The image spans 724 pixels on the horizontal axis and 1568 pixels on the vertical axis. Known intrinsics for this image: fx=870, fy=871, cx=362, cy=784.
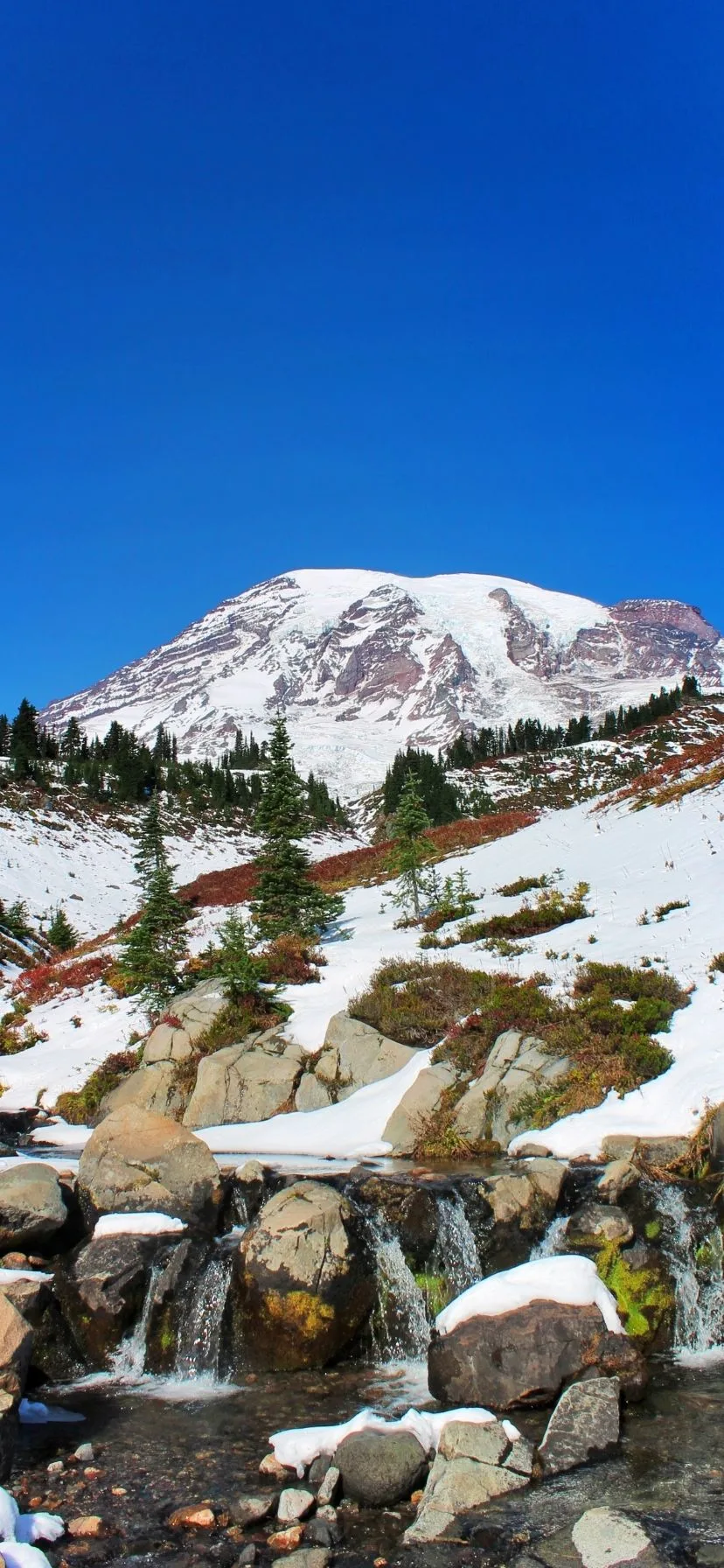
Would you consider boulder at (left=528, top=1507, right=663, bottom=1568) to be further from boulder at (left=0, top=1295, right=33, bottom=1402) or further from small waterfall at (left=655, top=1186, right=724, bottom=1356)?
boulder at (left=0, top=1295, right=33, bottom=1402)

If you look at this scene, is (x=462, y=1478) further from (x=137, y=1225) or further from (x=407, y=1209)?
(x=137, y=1225)

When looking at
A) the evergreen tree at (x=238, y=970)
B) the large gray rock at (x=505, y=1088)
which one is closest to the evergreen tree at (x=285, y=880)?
the evergreen tree at (x=238, y=970)

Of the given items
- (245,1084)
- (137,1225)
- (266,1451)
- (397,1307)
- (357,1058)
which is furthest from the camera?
(245,1084)

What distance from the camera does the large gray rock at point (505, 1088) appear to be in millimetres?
13938

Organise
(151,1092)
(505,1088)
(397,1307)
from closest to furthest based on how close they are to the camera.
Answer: (397,1307), (505,1088), (151,1092)

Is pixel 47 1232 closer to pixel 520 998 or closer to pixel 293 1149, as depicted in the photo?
pixel 293 1149

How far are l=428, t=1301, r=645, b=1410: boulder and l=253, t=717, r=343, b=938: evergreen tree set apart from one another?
16091 millimetres

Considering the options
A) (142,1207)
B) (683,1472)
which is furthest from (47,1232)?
(683,1472)

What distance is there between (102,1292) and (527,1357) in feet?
16.7

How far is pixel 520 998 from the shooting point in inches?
658

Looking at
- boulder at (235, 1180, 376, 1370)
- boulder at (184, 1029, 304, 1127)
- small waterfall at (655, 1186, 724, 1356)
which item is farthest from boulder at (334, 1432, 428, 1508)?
boulder at (184, 1029, 304, 1127)

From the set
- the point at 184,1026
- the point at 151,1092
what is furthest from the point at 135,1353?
the point at 184,1026

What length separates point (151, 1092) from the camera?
1775 centimetres

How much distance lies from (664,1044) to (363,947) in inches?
385
